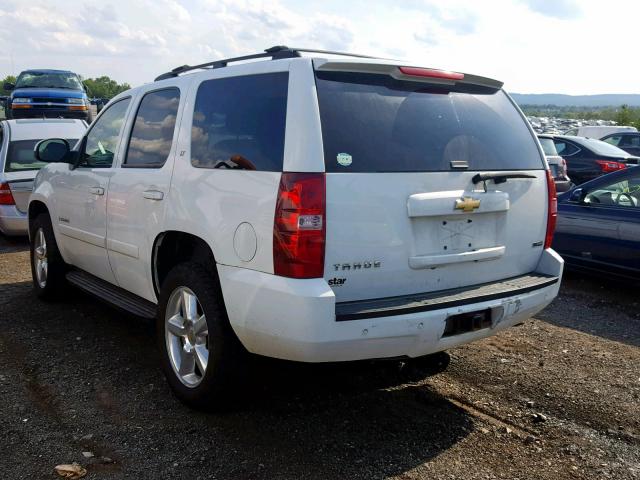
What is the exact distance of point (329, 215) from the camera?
3.22m

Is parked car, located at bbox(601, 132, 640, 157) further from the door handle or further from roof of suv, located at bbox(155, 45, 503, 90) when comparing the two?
the door handle

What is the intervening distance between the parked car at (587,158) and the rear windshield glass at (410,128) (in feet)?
34.3

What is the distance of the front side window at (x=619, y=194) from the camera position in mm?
6711

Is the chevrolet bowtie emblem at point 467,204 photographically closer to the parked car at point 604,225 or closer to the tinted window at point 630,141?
the parked car at point 604,225

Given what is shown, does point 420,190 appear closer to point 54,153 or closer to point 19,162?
point 54,153

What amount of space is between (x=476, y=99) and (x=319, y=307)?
1.78 metres

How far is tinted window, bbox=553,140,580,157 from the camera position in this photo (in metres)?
14.4

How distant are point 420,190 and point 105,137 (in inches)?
116

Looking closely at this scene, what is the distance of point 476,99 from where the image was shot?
4.05 meters

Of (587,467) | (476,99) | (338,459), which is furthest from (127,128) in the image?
(587,467)

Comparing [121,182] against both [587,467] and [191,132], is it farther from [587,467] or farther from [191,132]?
[587,467]

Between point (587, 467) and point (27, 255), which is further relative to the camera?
point (27, 255)

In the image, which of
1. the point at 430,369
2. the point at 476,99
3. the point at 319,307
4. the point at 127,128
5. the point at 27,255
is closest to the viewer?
the point at 319,307

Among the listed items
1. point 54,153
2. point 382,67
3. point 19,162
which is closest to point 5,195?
point 19,162
